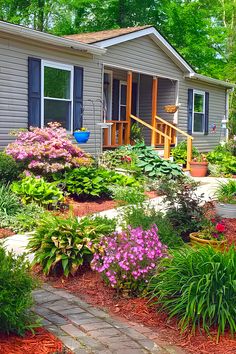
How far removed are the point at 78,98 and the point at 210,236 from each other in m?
7.54

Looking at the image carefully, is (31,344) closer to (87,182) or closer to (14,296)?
(14,296)

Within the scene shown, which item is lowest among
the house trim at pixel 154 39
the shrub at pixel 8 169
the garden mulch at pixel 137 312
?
the garden mulch at pixel 137 312

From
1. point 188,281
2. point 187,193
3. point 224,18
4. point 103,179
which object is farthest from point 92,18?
point 188,281

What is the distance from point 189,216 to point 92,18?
2236cm

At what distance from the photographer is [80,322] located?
141 inches

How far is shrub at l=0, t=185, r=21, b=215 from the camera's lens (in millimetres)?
7312

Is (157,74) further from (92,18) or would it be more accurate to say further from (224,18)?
(224,18)

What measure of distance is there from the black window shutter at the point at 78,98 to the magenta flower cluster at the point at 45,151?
6.71ft

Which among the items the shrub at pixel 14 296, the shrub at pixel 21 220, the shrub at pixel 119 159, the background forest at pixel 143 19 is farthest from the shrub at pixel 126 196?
the background forest at pixel 143 19

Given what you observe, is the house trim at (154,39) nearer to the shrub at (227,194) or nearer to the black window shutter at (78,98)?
the black window shutter at (78,98)

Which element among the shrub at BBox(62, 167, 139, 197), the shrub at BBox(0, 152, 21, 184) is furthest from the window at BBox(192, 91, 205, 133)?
the shrub at BBox(0, 152, 21, 184)

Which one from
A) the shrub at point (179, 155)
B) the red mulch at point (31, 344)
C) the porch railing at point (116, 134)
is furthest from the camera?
the shrub at point (179, 155)

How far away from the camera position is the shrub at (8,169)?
8938 mm

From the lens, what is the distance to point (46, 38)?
10562 mm
